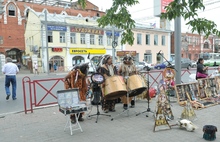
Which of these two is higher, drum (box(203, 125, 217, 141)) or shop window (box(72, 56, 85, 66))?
shop window (box(72, 56, 85, 66))

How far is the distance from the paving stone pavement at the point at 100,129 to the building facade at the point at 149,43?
2862cm

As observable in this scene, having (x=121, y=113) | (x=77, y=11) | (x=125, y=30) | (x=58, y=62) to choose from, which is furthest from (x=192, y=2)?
(x=77, y=11)

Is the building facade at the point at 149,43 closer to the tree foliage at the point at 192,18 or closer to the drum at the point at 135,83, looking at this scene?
the drum at the point at 135,83

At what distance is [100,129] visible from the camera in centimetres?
459

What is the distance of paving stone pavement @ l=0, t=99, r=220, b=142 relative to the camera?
407cm

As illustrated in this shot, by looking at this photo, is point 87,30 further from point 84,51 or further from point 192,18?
point 192,18

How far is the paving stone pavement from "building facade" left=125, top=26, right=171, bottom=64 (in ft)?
93.9

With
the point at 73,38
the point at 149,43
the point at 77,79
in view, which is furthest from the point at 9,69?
the point at 149,43

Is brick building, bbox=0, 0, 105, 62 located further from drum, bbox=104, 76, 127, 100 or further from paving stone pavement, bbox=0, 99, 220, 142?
drum, bbox=104, 76, 127, 100

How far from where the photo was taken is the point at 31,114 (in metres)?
5.88

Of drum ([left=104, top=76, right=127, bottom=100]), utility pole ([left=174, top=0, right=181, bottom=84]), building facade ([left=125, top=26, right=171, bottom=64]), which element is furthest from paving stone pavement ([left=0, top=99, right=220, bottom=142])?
building facade ([left=125, top=26, right=171, bottom=64])

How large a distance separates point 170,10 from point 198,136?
264 centimetres

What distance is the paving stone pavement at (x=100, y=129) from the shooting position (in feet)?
13.4

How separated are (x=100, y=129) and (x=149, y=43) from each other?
1320 inches
